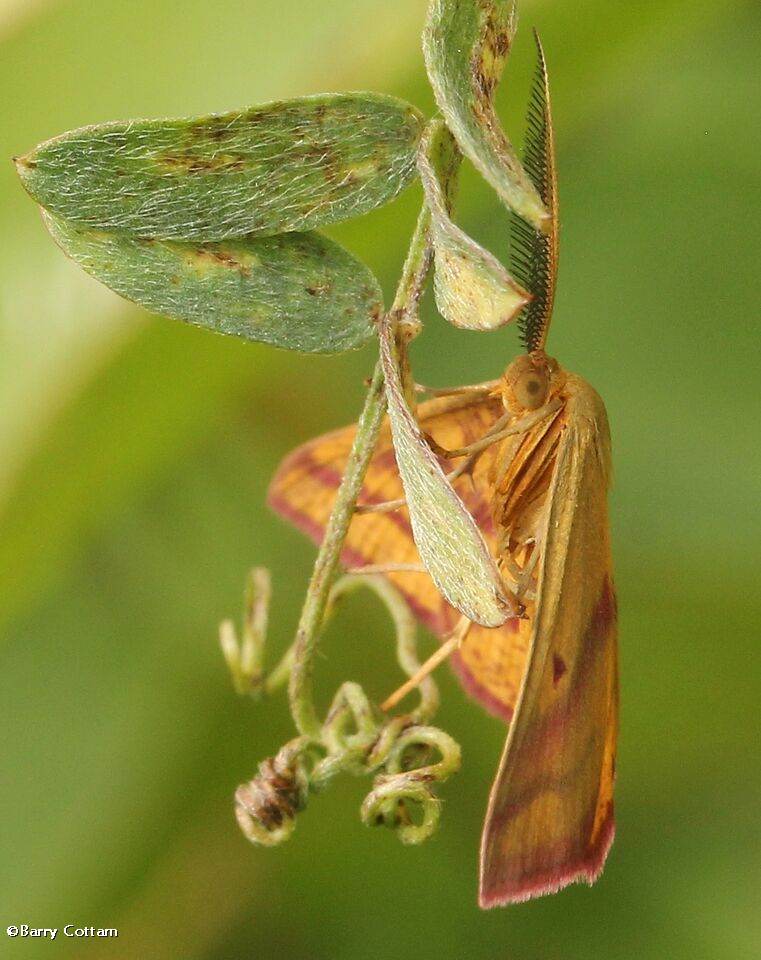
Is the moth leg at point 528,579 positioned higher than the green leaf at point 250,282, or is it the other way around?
the green leaf at point 250,282

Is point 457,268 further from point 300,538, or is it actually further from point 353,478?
point 300,538

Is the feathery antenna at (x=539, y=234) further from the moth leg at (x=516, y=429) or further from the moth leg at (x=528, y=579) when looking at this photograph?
the moth leg at (x=528, y=579)

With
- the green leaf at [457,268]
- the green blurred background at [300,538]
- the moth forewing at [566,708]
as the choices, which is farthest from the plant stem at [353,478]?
the green blurred background at [300,538]

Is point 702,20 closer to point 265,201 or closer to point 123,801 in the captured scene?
point 265,201

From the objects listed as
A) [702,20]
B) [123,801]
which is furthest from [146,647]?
[702,20]

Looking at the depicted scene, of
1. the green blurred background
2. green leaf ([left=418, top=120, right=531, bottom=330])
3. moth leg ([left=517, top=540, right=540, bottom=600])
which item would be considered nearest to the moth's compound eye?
moth leg ([left=517, top=540, right=540, bottom=600])

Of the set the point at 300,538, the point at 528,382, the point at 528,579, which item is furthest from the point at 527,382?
the point at 300,538

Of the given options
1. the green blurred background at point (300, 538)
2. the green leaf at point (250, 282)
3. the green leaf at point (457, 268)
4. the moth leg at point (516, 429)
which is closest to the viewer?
the green leaf at point (457, 268)
